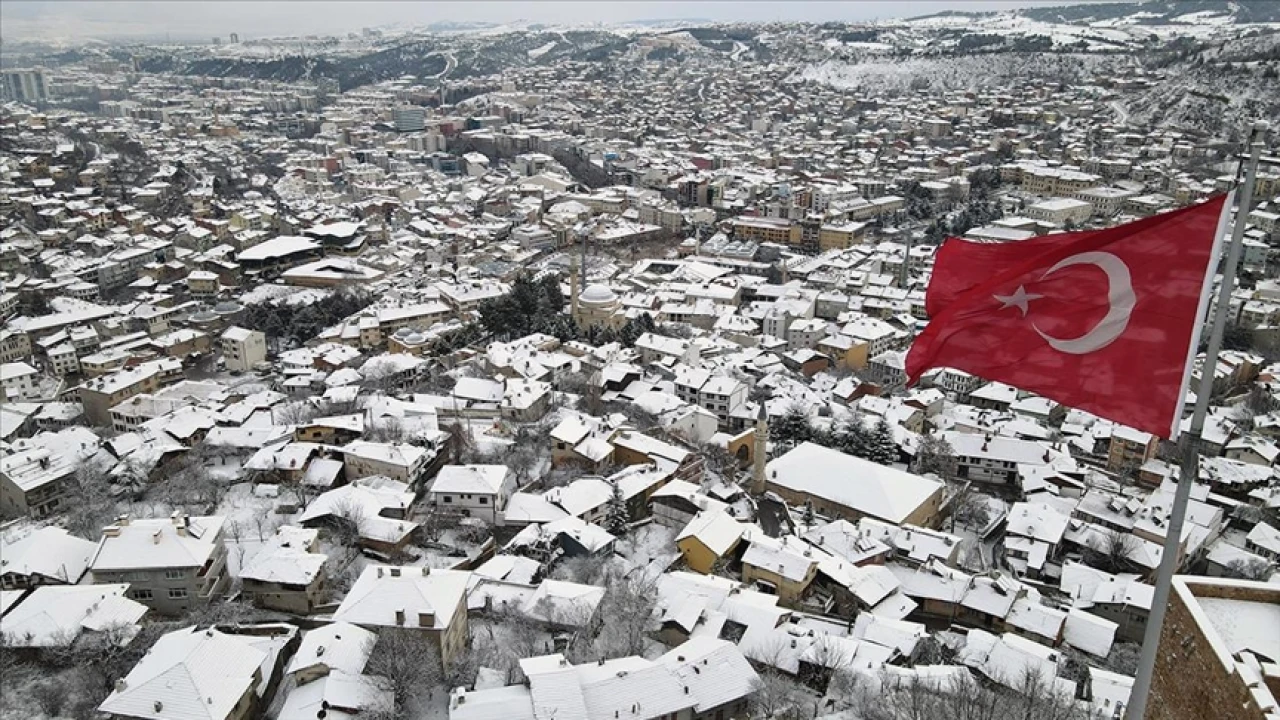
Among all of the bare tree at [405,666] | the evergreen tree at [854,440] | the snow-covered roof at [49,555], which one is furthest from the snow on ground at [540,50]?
the bare tree at [405,666]

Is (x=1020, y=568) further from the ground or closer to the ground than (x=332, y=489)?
closer to the ground

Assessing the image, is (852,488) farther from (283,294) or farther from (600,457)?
(283,294)

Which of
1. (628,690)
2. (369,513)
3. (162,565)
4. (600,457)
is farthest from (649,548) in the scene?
(162,565)

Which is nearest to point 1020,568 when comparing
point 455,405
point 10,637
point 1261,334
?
point 455,405

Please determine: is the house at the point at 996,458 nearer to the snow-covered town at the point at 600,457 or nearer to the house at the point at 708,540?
the snow-covered town at the point at 600,457

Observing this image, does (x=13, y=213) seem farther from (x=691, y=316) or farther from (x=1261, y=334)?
(x=1261, y=334)
